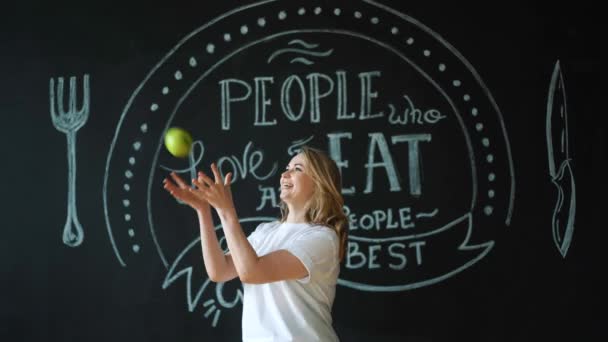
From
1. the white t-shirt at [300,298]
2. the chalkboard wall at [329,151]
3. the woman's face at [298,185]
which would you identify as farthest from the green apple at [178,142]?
the chalkboard wall at [329,151]

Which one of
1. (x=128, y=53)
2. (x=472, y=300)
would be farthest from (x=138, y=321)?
(x=472, y=300)

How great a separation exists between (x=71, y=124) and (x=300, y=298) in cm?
163

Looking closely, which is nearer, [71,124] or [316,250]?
[316,250]

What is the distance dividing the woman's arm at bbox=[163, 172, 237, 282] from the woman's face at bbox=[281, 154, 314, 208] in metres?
0.25

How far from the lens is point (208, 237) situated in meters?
2.30

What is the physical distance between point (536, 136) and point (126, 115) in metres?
1.69

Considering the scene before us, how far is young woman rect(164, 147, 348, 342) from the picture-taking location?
7.08 feet

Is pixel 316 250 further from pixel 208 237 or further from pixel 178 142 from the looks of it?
pixel 178 142

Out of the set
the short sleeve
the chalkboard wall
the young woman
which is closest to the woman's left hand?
A: the young woman

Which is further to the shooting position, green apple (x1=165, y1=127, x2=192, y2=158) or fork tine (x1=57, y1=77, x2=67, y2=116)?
fork tine (x1=57, y1=77, x2=67, y2=116)

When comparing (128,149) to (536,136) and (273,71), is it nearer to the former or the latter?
(273,71)

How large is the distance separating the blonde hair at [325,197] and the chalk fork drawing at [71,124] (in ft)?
4.52

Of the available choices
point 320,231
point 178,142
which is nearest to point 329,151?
point 178,142

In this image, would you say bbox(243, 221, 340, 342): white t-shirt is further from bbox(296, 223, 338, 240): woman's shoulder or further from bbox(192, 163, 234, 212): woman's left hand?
bbox(192, 163, 234, 212): woman's left hand
